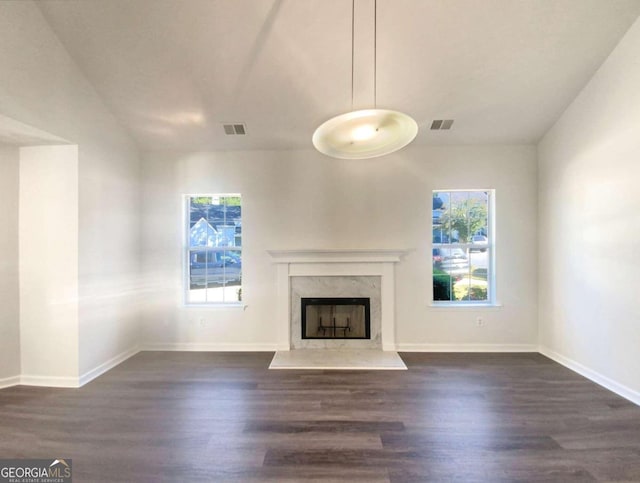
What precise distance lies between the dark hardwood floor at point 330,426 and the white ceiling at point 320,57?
2.91 meters

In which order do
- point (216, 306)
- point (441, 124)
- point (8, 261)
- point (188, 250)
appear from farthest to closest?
1. point (188, 250)
2. point (216, 306)
3. point (441, 124)
4. point (8, 261)

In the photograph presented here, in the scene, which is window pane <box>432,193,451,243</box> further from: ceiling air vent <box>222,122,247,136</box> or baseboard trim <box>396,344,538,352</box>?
ceiling air vent <box>222,122,247,136</box>

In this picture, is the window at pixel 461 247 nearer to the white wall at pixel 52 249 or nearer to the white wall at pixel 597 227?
the white wall at pixel 597 227

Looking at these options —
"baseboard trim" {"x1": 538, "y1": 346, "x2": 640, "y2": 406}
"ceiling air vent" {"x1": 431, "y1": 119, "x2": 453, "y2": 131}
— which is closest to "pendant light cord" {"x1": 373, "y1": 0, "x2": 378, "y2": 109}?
"ceiling air vent" {"x1": 431, "y1": 119, "x2": 453, "y2": 131}

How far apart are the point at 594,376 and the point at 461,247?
184 cm

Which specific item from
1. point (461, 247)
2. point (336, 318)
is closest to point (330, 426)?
point (336, 318)

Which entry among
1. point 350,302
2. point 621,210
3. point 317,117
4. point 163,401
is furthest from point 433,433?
point 317,117

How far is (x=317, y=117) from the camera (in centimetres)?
→ 315

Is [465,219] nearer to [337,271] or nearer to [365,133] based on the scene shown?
[337,271]

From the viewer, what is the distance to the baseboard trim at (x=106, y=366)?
2.75m

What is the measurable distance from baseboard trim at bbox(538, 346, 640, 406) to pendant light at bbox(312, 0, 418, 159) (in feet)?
10.3

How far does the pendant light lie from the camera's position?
4.53 ft

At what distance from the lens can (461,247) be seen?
3.71m

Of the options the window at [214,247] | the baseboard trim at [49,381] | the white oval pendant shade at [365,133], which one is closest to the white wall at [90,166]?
the baseboard trim at [49,381]
